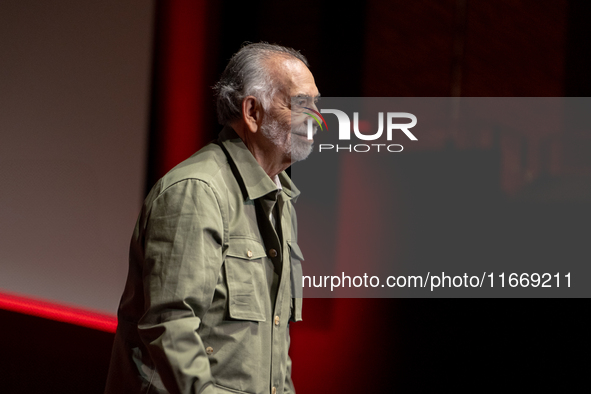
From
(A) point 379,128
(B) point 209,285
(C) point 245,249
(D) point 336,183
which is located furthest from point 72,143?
(B) point 209,285

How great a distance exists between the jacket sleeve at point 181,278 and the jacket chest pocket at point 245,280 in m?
0.08

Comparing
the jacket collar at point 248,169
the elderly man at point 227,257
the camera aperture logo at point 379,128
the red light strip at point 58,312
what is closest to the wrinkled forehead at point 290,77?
the elderly man at point 227,257

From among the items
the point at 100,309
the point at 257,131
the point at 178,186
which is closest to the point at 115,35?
the point at 100,309

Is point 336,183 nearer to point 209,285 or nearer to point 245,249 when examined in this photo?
point 245,249

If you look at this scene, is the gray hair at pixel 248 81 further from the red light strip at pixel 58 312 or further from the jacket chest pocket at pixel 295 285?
the red light strip at pixel 58 312

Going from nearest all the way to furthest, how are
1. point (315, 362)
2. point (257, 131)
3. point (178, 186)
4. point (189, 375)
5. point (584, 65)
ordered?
point (189, 375), point (178, 186), point (257, 131), point (584, 65), point (315, 362)

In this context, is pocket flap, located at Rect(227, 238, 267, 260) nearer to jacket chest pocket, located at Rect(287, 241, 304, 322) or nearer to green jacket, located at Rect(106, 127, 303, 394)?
green jacket, located at Rect(106, 127, 303, 394)

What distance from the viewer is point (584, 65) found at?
2.01 metres

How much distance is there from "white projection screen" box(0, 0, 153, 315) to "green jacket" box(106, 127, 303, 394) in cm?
123

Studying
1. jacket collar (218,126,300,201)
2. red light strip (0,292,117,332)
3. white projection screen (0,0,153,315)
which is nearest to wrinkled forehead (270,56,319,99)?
jacket collar (218,126,300,201)

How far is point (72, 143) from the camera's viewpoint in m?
2.63

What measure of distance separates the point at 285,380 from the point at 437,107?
1.12m

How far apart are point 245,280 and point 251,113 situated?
46 cm

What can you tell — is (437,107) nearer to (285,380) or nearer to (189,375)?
(285,380)
